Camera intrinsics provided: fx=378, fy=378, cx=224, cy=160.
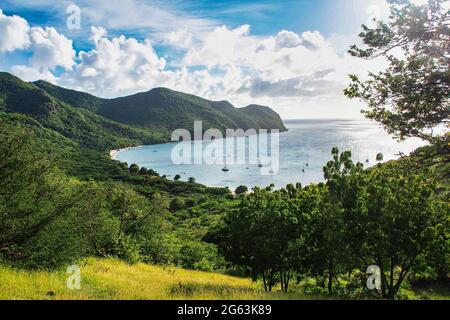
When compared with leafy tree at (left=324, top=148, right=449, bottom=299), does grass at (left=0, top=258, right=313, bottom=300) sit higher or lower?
lower

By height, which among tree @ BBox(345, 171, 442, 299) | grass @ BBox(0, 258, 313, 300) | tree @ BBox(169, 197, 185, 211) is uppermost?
tree @ BBox(345, 171, 442, 299)

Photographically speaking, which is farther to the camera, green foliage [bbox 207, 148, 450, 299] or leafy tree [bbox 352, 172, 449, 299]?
green foliage [bbox 207, 148, 450, 299]

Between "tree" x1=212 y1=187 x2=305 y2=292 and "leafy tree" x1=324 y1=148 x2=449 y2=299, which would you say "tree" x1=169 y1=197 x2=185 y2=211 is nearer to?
"tree" x1=212 y1=187 x2=305 y2=292

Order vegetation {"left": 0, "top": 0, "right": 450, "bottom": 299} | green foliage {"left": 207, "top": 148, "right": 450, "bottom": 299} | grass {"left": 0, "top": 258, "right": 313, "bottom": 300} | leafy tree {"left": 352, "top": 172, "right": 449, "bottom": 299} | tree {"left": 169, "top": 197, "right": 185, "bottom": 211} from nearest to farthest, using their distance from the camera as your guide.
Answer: grass {"left": 0, "top": 258, "right": 313, "bottom": 300} → vegetation {"left": 0, "top": 0, "right": 450, "bottom": 299} → leafy tree {"left": 352, "top": 172, "right": 449, "bottom": 299} → green foliage {"left": 207, "top": 148, "right": 450, "bottom": 299} → tree {"left": 169, "top": 197, "right": 185, "bottom": 211}

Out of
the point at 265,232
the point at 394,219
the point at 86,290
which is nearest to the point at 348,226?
the point at 394,219

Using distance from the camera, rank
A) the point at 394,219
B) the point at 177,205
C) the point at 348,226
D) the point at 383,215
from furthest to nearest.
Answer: the point at 177,205, the point at 348,226, the point at 383,215, the point at 394,219

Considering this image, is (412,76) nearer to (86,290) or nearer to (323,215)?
(323,215)

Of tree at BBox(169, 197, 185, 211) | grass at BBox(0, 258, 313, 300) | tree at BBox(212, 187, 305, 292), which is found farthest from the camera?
tree at BBox(169, 197, 185, 211)

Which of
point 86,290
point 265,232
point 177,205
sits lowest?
point 177,205

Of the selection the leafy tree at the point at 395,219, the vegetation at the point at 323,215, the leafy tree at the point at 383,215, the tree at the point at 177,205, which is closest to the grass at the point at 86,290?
the vegetation at the point at 323,215

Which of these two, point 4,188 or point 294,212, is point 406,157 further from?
point 4,188

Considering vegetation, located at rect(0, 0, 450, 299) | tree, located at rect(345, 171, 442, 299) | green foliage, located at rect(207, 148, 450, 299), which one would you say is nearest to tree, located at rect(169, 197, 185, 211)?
vegetation, located at rect(0, 0, 450, 299)

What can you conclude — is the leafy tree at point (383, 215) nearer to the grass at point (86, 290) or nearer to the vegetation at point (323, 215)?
the vegetation at point (323, 215)
